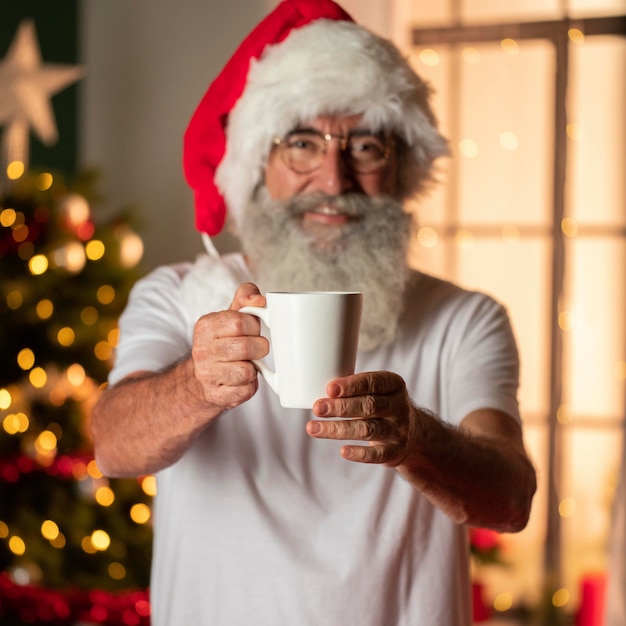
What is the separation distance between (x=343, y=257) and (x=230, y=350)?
49cm

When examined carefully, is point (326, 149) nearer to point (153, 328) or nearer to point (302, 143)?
point (302, 143)

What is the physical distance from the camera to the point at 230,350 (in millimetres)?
1068

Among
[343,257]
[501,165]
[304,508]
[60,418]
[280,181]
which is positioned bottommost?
[60,418]

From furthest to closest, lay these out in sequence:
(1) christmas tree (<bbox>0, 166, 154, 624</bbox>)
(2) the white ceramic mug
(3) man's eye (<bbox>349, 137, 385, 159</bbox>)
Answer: (1) christmas tree (<bbox>0, 166, 154, 624</bbox>) < (3) man's eye (<bbox>349, 137, 385, 159</bbox>) < (2) the white ceramic mug

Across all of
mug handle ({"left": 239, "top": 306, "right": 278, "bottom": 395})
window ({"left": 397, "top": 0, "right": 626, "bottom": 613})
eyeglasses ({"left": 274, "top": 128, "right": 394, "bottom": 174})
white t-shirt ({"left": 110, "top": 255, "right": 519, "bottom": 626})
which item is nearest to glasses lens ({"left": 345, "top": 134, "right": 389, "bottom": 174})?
eyeglasses ({"left": 274, "top": 128, "right": 394, "bottom": 174})

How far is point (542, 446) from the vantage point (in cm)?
401

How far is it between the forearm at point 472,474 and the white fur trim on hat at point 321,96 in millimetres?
569

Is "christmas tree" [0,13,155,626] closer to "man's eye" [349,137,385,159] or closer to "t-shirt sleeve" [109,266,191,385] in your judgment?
"t-shirt sleeve" [109,266,191,385]

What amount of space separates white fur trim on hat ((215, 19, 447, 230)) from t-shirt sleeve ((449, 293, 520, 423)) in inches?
12.7

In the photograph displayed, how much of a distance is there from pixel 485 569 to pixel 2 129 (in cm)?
→ 255

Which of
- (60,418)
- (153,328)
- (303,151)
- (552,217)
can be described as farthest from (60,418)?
(552,217)

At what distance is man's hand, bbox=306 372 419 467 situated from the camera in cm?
99

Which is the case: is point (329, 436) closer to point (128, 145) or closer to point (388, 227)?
point (388, 227)

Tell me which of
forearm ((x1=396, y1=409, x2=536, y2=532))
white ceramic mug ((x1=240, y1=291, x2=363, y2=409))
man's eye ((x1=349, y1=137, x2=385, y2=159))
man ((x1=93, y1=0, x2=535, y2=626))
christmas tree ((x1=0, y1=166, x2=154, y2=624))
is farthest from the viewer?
christmas tree ((x1=0, y1=166, x2=154, y2=624))
